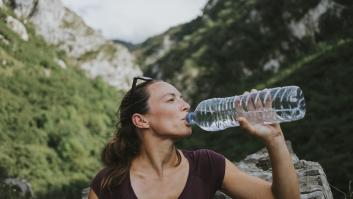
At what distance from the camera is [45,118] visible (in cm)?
3109

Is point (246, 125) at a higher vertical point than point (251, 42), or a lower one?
lower

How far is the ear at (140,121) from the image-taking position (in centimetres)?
295

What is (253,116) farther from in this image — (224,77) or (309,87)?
(224,77)

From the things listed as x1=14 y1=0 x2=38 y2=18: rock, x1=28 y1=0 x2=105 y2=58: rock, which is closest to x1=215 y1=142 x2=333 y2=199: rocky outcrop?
x1=14 y1=0 x2=38 y2=18: rock

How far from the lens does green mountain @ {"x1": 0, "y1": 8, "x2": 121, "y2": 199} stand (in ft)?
84.7

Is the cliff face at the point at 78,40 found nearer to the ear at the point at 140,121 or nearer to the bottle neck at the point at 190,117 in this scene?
the ear at the point at 140,121

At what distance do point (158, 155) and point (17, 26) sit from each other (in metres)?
39.3

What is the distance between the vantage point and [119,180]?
2824mm

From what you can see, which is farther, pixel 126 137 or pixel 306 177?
pixel 306 177

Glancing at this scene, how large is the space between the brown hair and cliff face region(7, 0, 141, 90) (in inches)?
1645

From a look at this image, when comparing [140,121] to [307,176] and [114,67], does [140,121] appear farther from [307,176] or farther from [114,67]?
[114,67]

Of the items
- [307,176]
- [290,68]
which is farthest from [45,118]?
[307,176]

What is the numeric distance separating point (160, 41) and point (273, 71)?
66.9 meters

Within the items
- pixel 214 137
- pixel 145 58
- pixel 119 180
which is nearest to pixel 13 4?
pixel 214 137
